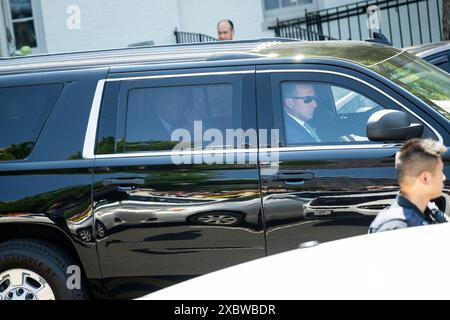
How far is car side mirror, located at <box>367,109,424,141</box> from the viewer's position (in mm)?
4605

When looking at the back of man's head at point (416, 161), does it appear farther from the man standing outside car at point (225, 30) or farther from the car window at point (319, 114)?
the man standing outside car at point (225, 30)

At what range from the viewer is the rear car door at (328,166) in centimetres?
481

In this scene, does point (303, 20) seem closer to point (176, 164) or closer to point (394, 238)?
point (176, 164)

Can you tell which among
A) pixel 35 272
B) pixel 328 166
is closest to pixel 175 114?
pixel 328 166

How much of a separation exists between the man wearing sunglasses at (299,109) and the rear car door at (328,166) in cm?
1

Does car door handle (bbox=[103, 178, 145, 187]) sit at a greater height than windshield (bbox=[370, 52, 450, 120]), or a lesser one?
lesser

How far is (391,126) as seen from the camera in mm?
4602

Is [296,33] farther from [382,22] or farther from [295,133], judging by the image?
[295,133]

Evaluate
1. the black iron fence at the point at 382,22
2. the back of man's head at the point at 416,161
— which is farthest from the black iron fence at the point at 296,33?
the back of man's head at the point at 416,161

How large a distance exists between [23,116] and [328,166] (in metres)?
2.01

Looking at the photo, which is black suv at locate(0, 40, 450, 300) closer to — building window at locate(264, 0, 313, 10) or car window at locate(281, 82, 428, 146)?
car window at locate(281, 82, 428, 146)

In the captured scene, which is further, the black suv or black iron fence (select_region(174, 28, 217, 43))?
black iron fence (select_region(174, 28, 217, 43))

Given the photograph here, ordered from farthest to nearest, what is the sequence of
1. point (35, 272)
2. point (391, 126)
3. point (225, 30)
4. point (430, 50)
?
point (225, 30) → point (430, 50) → point (35, 272) → point (391, 126)

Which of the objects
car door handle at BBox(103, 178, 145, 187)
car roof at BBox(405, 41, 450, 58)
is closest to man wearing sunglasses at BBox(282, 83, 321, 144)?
car door handle at BBox(103, 178, 145, 187)
